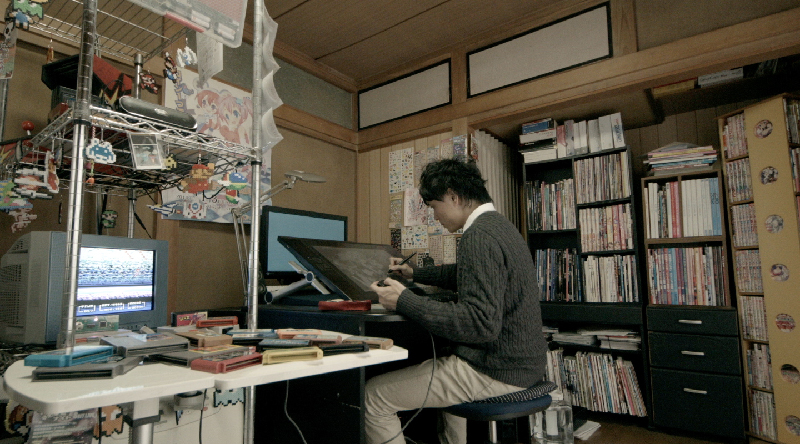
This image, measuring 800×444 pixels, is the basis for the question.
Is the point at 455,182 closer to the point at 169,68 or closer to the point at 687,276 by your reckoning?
the point at 169,68

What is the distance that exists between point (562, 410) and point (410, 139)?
6.21ft

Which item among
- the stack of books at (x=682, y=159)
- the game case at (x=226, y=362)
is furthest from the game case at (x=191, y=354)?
the stack of books at (x=682, y=159)

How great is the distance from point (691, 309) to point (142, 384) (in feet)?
8.29

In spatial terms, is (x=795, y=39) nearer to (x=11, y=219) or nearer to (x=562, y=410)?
(x=562, y=410)

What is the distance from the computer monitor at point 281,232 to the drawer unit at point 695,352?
189 cm

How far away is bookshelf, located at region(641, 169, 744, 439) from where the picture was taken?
2188 mm

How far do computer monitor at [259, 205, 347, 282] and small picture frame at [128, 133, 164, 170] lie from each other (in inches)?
35.9

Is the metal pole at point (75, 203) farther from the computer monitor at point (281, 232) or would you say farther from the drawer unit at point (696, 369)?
the drawer unit at point (696, 369)

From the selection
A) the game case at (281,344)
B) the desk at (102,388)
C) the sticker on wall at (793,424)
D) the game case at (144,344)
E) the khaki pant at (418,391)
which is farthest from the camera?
the sticker on wall at (793,424)

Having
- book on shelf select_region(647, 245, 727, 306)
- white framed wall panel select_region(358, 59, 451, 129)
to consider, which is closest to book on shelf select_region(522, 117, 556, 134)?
white framed wall panel select_region(358, 59, 451, 129)

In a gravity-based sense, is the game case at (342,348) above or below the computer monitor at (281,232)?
below

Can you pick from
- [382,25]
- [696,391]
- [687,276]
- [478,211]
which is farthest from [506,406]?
[382,25]

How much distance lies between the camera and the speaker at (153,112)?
0.92 meters

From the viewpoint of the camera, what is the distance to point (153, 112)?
963 mm
